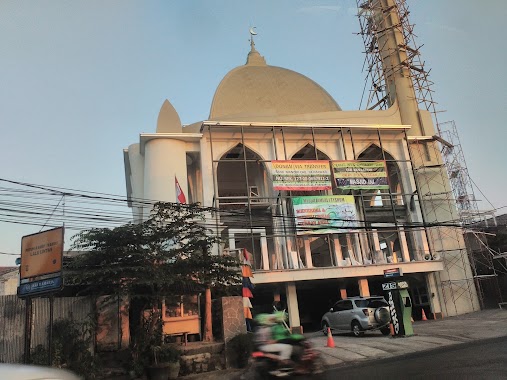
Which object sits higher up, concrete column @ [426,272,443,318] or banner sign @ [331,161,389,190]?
banner sign @ [331,161,389,190]

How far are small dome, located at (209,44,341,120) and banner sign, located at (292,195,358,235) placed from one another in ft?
33.0

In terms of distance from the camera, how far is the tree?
10.8 m

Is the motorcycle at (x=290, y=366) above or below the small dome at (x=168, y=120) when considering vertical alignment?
below

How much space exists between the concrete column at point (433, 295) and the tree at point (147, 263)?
16.1 meters

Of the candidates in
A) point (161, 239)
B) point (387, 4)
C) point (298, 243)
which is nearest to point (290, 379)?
point (161, 239)

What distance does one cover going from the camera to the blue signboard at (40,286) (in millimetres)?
9219

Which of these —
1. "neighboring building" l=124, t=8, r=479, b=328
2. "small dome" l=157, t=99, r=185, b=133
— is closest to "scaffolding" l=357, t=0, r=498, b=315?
"neighboring building" l=124, t=8, r=479, b=328

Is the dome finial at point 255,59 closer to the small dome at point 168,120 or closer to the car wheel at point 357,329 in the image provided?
the small dome at point 168,120

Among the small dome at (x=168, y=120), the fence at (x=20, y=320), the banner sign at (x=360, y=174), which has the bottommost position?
the fence at (x=20, y=320)

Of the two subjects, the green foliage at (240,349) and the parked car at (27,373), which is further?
the green foliage at (240,349)

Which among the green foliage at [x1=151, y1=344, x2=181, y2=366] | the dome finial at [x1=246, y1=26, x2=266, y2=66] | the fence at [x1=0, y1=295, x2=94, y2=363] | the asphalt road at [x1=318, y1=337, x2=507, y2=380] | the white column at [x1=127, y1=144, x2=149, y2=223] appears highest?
the dome finial at [x1=246, y1=26, x2=266, y2=66]

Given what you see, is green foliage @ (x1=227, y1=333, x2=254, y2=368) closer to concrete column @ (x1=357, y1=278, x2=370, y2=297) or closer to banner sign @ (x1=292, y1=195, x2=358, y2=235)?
banner sign @ (x1=292, y1=195, x2=358, y2=235)

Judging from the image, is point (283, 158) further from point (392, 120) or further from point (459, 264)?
point (459, 264)

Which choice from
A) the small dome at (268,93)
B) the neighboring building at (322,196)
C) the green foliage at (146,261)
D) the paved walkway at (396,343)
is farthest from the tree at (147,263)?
the small dome at (268,93)
